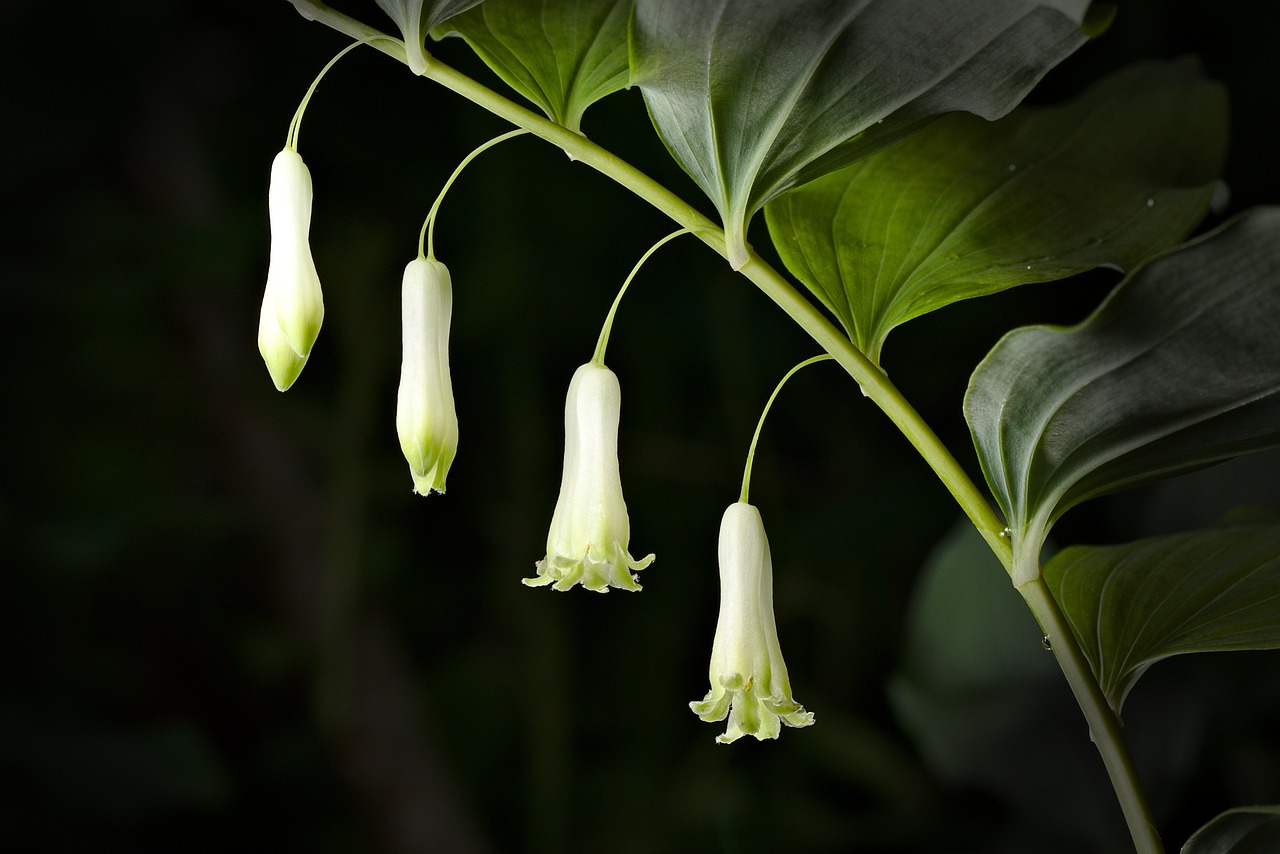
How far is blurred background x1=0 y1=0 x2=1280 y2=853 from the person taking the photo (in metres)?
1.31

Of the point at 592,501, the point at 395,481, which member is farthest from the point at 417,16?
the point at 395,481

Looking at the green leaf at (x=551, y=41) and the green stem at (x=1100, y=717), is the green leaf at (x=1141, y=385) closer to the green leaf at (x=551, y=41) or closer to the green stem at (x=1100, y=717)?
the green stem at (x=1100, y=717)

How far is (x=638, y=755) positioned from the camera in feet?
4.60

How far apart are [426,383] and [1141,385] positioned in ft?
1.14

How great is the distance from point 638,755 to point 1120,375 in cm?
113

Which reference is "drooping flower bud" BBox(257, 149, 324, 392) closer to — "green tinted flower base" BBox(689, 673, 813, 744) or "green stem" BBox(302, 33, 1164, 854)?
"green stem" BBox(302, 33, 1164, 854)

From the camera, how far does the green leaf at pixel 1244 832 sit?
0.45 m

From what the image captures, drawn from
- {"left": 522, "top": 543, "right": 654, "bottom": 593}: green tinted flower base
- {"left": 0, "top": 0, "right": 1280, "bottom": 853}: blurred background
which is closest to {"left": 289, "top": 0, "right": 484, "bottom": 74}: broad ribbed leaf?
{"left": 522, "top": 543, "right": 654, "bottom": 593}: green tinted flower base

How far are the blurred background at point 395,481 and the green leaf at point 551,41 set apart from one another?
0.88m

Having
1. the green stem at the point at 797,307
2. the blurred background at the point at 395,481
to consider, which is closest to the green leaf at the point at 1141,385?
the green stem at the point at 797,307

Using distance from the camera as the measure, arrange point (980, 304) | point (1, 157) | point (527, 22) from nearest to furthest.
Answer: point (527, 22) → point (1, 157) → point (980, 304)

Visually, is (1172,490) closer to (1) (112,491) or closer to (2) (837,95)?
(2) (837,95)

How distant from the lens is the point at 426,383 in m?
0.55

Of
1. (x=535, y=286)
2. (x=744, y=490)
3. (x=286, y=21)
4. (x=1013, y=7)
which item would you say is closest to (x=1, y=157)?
(x=286, y=21)
